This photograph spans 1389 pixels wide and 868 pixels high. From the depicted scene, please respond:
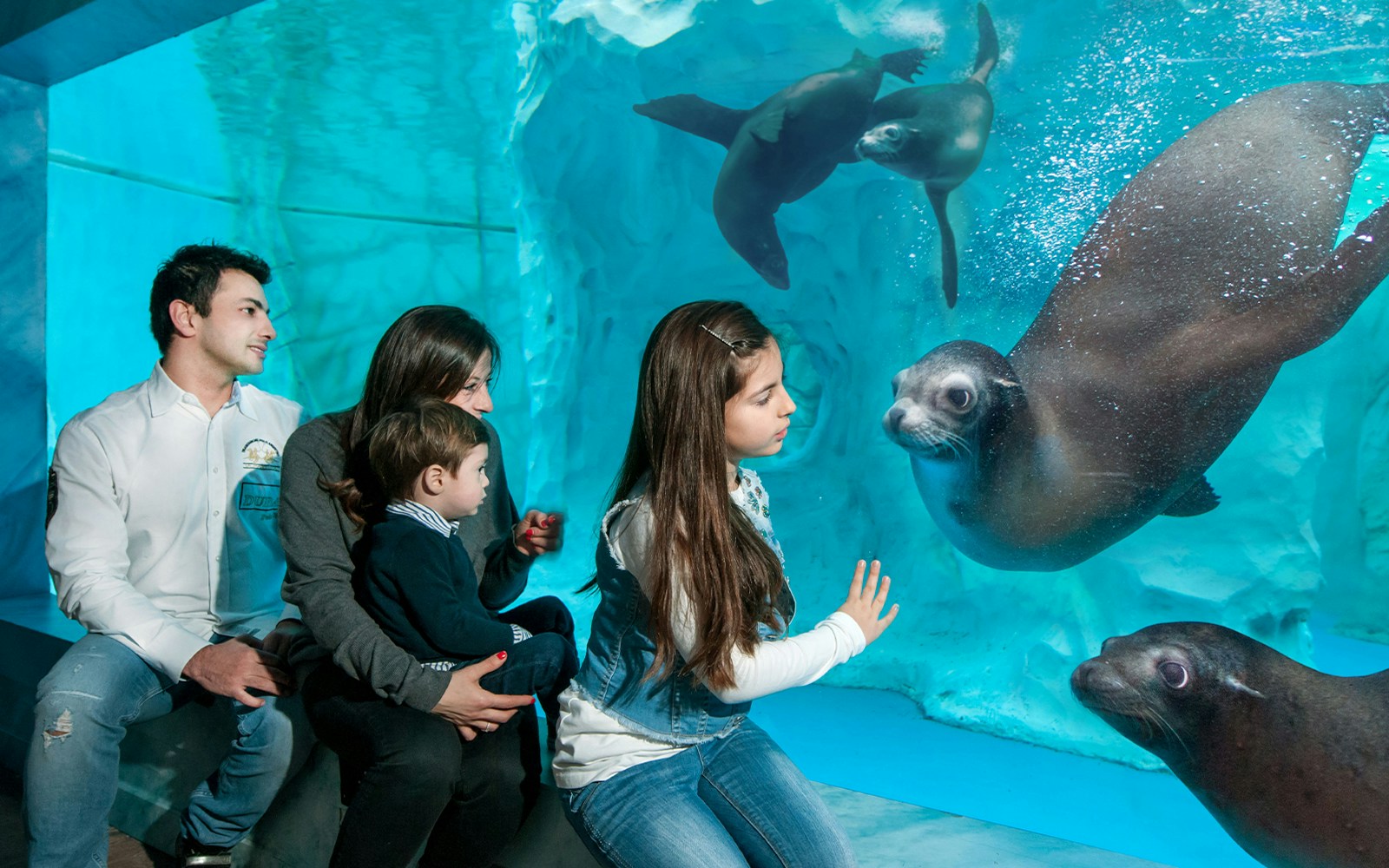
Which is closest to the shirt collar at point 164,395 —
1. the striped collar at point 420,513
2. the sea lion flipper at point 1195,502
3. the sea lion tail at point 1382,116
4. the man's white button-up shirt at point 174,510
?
the man's white button-up shirt at point 174,510

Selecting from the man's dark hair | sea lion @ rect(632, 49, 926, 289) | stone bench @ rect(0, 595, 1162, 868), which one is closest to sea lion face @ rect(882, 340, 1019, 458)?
stone bench @ rect(0, 595, 1162, 868)

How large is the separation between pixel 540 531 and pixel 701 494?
1.85ft

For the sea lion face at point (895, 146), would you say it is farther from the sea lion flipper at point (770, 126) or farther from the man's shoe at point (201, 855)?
the man's shoe at point (201, 855)

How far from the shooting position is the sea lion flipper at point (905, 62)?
4.58 meters

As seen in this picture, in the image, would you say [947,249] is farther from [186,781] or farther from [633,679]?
[186,781]

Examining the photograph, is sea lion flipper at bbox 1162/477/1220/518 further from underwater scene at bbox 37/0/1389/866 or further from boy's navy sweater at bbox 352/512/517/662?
boy's navy sweater at bbox 352/512/517/662

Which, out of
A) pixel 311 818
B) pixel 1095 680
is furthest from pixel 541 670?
pixel 1095 680

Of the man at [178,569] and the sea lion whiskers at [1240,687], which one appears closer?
the man at [178,569]

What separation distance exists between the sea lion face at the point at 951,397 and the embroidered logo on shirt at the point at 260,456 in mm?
1714

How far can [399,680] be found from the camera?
5.07 feet

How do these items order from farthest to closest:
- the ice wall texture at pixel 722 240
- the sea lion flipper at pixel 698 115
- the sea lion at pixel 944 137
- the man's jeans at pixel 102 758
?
the sea lion flipper at pixel 698 115 → the sea lion at pixel 944 137 → the ice wall texture at pixel 722 240 → the man's jeans at pixel 102 758

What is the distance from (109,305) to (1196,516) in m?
5.62

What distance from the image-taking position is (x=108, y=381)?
5.51 m

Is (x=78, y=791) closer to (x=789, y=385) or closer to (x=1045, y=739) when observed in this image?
(x=1045, y=739)
